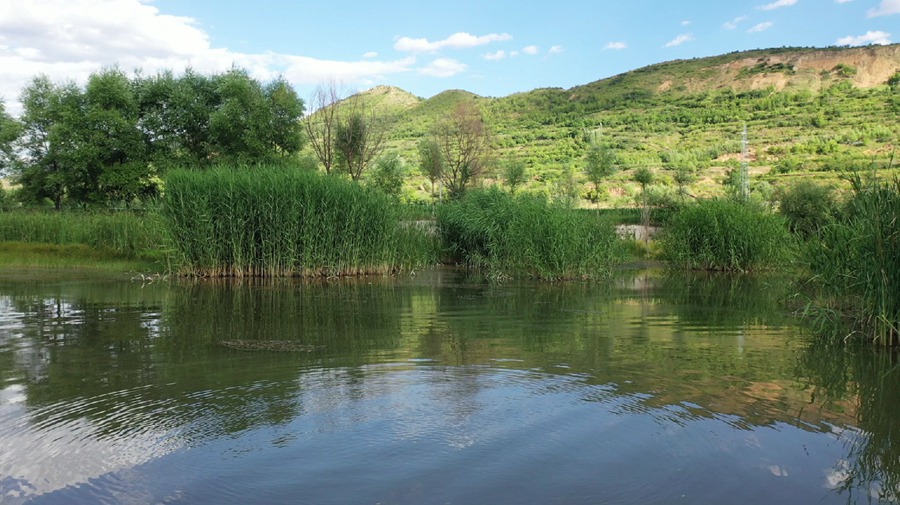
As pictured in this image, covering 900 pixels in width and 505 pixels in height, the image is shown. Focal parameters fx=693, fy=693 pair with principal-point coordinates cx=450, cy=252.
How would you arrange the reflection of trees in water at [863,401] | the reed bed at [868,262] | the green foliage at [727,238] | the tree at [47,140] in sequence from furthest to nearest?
the tree at [47,140] → the green foliage at [727,238] → the reed bed at [868,262] → the reflection of trees in water at [863,401]

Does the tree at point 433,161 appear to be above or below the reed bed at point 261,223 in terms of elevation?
above

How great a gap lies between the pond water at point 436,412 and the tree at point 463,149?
120 feet

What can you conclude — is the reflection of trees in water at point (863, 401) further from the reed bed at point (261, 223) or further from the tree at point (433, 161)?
the tree at point (433, 161)

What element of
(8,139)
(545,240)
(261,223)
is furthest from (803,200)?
(8,139)

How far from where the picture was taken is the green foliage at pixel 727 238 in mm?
19016

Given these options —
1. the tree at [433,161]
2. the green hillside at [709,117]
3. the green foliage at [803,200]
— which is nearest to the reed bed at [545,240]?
the green foliage at [803,200]

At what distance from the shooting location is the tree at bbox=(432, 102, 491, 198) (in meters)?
46.3

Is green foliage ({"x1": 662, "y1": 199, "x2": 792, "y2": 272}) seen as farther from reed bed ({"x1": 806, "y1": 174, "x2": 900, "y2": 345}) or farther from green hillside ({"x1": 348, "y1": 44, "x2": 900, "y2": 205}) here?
green hillside ({"x1": 348, "y1": 44, "x2": 900, "y2": 205})

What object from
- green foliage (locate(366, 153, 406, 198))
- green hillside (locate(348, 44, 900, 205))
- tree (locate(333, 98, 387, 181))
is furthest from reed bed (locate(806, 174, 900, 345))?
green hillside (locate(348, 44, 900, 205))

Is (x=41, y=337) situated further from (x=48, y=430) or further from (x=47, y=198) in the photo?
(x=47, y=198)

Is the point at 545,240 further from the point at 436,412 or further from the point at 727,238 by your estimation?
the point at 436,412

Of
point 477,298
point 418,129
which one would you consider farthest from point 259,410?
point 418,129

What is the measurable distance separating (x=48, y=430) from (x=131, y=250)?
17.3m

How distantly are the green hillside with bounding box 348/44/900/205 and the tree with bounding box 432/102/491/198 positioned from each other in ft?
25.6
